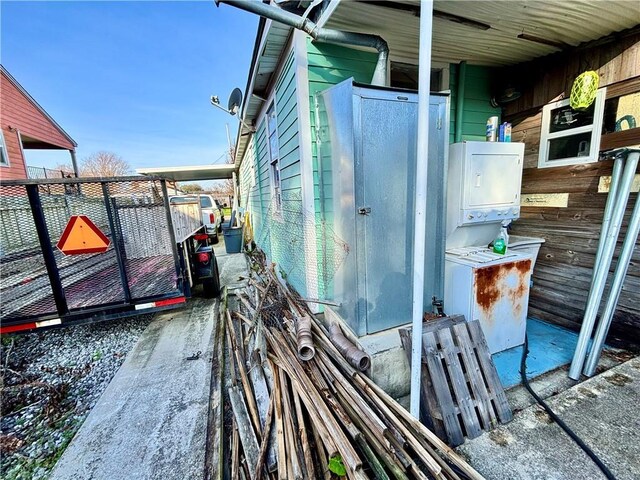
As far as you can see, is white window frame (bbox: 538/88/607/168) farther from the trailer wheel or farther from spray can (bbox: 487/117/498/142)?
the trailer wheel

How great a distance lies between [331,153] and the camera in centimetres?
241

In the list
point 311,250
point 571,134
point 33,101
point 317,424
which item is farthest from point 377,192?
point 33,101

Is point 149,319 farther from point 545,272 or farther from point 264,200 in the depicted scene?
point 545,272

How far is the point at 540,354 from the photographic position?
266cm

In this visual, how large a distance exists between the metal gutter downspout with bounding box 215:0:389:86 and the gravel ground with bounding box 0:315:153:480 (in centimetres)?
321

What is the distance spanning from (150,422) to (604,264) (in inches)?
157

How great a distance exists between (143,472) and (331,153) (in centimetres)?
267

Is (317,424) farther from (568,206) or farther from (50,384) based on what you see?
(568,206)

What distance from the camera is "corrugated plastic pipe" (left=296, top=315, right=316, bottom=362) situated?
2102 millimetres

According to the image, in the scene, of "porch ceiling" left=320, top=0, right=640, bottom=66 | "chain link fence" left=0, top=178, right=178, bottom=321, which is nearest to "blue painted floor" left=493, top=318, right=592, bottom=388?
"porch ceiling" left=320, top=0, right=640, bottom=66

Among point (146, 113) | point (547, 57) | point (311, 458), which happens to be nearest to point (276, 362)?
point (311, 458)

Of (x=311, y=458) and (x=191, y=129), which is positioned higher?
(x=191, y=129)

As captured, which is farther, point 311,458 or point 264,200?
point 264,200

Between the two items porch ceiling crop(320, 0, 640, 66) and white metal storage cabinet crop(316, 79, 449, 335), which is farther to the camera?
white metal storage cabinet crop(316, 79, 449, 335)
